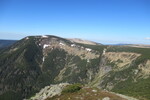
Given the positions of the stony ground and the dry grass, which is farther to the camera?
the dry grass

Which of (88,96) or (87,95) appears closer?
(88,96)

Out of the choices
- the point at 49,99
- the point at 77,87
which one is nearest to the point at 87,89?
the point at 77,87

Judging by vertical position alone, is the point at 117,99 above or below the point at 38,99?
above

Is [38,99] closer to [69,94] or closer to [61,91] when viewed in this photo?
[61,91]

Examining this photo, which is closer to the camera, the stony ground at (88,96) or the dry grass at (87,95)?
the stony ground at (88,96)

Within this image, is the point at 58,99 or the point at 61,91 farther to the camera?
the point at 61,91

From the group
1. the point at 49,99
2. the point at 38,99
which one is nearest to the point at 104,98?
the point at 49,99

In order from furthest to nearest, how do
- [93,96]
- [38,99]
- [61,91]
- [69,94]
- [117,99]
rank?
[38,99]
[61,91]
[69,94]
[93,96]
[117,99]

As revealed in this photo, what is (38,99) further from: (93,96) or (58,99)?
(93,96)

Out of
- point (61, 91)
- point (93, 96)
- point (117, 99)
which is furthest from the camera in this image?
point (61, 91)
